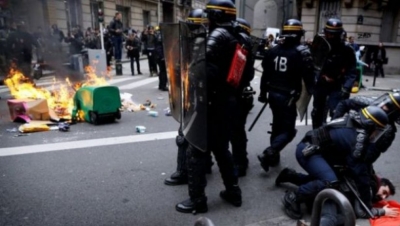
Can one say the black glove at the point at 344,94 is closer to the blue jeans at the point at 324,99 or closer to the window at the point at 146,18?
the blue jeans at the point at 324,99

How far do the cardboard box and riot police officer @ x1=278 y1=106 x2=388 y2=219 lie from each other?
15.5 ft

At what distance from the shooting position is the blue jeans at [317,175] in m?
2.88

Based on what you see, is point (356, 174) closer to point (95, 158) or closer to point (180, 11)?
point (95, 158)

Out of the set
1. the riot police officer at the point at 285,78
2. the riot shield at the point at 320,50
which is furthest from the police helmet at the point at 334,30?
the riot police officer at the point at 285,78

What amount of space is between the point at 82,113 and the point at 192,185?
12.7ft

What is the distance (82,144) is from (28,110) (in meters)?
1.72

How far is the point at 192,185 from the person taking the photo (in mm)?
2996

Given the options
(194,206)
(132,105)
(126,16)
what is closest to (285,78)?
(194,206)

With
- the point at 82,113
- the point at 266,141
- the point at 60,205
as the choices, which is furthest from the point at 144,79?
the point at 60,205

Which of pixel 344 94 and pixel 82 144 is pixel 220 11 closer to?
pixel 344 94

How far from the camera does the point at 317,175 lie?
9.70 feet

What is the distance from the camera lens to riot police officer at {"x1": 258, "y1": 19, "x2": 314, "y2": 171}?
374 centimetres

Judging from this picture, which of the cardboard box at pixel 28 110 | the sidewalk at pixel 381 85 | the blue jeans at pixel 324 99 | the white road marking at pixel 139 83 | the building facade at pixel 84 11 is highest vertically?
the building facade at pixel 84 11

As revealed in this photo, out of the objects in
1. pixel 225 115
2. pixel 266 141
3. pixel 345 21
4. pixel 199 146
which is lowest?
pixel 266 141
